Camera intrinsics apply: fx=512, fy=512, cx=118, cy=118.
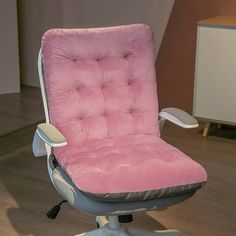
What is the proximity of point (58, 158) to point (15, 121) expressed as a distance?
6.09 feet

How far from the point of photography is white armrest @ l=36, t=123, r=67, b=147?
75.8 inches

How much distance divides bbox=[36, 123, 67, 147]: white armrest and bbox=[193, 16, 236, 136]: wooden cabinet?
195 centimetres

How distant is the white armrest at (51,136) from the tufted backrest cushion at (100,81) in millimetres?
246

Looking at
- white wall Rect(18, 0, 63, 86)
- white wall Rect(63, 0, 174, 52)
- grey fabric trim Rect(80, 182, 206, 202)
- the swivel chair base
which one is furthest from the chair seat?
white wall Rect(18, 0, 63, 86)

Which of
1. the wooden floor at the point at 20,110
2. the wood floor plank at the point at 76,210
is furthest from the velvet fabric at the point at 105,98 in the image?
the wooden floor at the point at 20,110

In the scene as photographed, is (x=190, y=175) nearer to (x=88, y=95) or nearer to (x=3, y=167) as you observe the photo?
(x=88, y=95)

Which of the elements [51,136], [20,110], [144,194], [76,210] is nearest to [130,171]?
[144,194]

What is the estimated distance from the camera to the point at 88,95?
2367mm

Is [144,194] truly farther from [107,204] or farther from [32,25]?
[32,25]

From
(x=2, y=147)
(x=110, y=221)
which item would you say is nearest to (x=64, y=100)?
(x=110, y=221)

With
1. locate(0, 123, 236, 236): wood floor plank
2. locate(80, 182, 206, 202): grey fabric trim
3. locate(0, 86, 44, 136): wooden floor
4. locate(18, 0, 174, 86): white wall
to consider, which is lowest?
locate(0, 123, 236, 236): wood floor plank

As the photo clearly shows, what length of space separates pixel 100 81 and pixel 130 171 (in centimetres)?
59

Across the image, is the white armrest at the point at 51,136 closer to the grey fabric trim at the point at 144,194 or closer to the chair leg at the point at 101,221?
the grey fabric trim at the point at 144,194

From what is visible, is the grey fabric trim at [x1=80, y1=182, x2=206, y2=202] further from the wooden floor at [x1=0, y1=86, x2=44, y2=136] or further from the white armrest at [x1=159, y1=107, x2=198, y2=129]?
the wooden floor at [x1=0, y1=86, x2=44, y2=136]
